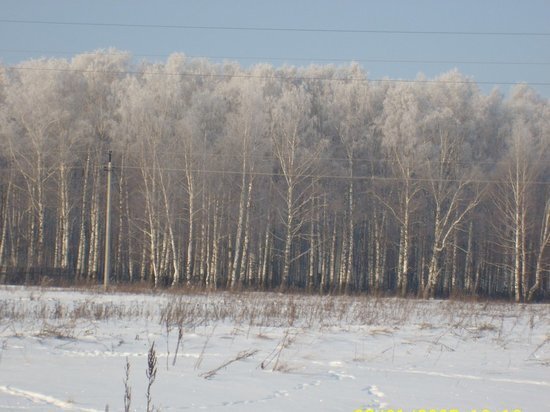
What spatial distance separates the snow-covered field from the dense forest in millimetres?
18927

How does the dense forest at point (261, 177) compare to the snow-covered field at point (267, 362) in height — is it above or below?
above

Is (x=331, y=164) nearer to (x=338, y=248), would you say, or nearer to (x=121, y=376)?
(x=338, y=248)

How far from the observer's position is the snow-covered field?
6.39 meters

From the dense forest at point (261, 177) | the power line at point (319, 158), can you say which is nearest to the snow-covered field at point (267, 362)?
the dense forest at point (261, 177)

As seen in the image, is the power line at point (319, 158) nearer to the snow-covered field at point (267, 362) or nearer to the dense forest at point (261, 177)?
the dense forest at point (261, 177)

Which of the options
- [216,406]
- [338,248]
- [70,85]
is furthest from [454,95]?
[216,406]

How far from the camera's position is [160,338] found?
10391 millimetres

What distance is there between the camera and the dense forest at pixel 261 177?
117 feet

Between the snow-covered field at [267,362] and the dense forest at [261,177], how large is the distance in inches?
745

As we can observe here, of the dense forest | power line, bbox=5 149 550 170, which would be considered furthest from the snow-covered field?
power line, bbox=5 149 550 170

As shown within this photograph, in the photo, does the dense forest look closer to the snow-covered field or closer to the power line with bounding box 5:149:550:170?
the power line with bounding box 5:149:550:170

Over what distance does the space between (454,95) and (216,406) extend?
143 feet

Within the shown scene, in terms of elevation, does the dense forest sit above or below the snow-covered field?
above

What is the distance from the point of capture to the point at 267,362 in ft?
28.7
